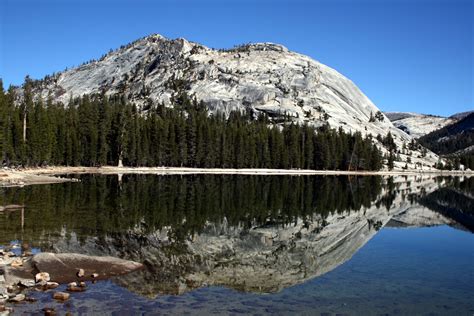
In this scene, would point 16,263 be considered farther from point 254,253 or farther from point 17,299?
point 254,253

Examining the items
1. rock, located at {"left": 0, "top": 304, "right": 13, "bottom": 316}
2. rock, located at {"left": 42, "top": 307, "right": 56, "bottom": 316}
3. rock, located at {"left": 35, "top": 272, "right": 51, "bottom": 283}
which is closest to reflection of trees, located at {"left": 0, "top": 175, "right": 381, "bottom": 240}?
rock, located at {"left": 35, "top": 272, "right": 51, "bottom": 283}

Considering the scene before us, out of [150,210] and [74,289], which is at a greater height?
[150,210]

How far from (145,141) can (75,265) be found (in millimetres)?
120929

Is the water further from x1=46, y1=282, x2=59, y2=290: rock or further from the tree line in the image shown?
the tree line

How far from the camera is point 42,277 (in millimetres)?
18453

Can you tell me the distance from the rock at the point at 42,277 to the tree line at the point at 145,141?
7647 centimetres

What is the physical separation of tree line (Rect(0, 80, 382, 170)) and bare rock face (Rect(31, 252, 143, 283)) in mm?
74494

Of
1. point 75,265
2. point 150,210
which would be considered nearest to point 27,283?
point 75,265

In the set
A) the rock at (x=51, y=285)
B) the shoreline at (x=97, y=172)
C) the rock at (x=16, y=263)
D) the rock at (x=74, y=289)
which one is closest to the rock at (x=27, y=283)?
the rock at (x=51, y=285)

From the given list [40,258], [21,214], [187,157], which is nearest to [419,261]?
[40,258]

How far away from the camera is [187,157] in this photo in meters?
150

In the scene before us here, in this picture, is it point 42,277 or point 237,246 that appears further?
point 237,246

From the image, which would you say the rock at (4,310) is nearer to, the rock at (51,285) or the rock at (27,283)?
the rock at (27,283)

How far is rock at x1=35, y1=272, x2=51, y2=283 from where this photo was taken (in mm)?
18359
